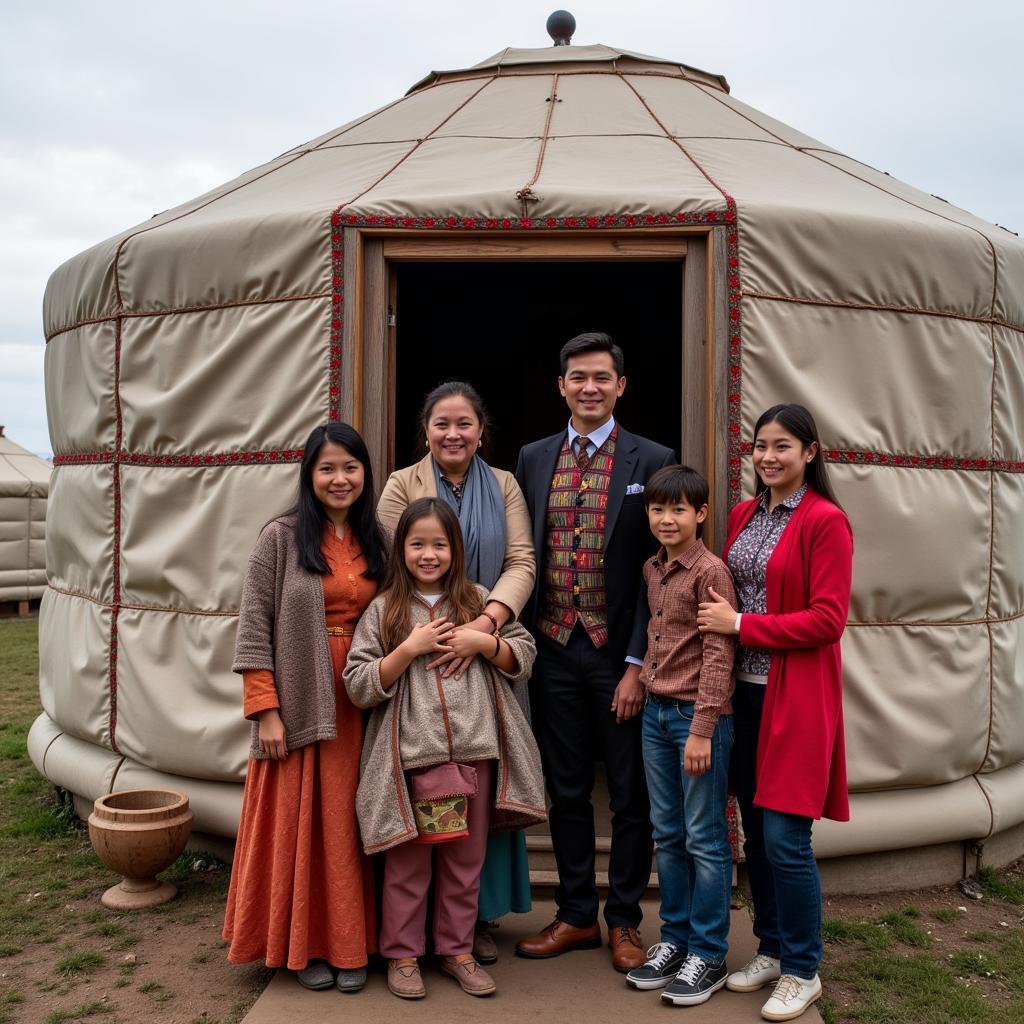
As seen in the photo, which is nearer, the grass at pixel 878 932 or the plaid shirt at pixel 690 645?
the plaid shirt at pixel 690 645

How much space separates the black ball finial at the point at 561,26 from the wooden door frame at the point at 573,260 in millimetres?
2400

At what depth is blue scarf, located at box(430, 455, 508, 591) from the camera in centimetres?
267

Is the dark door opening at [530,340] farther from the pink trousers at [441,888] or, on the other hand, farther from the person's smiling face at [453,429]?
the pink trousers at [441,888]

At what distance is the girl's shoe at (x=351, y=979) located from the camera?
258 centimetres

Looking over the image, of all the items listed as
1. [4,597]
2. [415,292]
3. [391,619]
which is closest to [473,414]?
[391,619]

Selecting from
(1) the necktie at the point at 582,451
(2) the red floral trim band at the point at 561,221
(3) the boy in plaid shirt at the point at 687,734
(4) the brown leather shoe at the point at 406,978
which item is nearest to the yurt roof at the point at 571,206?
(2) the red floral trim band at the point at 561,221

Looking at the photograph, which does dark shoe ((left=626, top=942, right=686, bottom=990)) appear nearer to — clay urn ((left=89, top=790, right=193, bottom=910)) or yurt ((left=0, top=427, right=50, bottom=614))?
clay urn ((left=89, top=790, right=193, bottom=910))

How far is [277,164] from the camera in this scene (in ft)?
13.8

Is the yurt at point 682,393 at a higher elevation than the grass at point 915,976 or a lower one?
higher

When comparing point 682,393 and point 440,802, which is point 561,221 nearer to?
point 682,393

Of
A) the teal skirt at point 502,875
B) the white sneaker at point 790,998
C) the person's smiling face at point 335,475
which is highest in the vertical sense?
the person's smiling face at point 335,475

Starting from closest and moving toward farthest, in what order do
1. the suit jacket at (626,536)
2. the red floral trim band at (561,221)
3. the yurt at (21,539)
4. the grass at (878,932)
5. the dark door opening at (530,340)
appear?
the suit jacket at (626,536)
the grass at (878,932)
the red floral trim band at (561,221)
the dark door opening at (530,340)
the yurt at (21,539)

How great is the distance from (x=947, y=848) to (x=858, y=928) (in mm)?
578

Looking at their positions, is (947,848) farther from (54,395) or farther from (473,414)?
(54,395)
